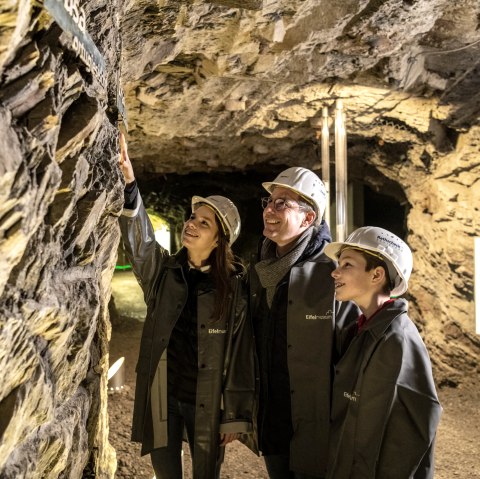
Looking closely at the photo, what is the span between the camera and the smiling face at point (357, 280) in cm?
221

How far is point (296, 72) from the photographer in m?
4.49

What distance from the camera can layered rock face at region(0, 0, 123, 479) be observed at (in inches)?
41.1

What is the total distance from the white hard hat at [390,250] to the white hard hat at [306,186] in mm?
394

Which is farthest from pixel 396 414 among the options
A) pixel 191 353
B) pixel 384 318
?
pixel 191 353

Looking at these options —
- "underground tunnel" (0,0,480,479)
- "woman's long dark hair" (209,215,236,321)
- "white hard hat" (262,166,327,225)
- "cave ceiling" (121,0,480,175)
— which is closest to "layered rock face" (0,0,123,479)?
"underground tunnel" (0,0,480,479)

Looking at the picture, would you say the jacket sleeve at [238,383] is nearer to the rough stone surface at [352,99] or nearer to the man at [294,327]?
the man at [294,327]

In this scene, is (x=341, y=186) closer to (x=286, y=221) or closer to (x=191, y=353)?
(x=286, y=221)

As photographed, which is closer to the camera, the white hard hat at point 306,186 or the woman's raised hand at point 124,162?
the woman's raised hand at point 124,162

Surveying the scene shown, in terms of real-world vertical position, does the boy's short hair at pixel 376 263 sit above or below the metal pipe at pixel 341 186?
below

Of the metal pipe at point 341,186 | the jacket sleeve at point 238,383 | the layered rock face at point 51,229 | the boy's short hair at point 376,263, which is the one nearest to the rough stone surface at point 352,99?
the metal pipe at point 341,186

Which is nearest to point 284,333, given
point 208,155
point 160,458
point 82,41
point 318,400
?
point 318,400

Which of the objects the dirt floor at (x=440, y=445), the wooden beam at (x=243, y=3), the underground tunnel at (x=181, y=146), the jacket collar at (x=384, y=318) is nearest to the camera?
the underground tunnel at (x=181, y=146)

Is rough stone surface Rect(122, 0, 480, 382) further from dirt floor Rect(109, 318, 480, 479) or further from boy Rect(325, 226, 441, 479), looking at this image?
boy Rect(325, 226, 441, 479)

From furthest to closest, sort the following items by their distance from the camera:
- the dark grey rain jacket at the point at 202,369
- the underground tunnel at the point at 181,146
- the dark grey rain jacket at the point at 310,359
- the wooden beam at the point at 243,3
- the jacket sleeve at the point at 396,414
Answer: the wooden beam at the point at 243,3
the dark grey rain jacket at the point at 202,369
the dark grey rain jacket at the point at 310,359
the jacket sleeve at the point at 396,414
the underground tunnel at the point at 181,146
